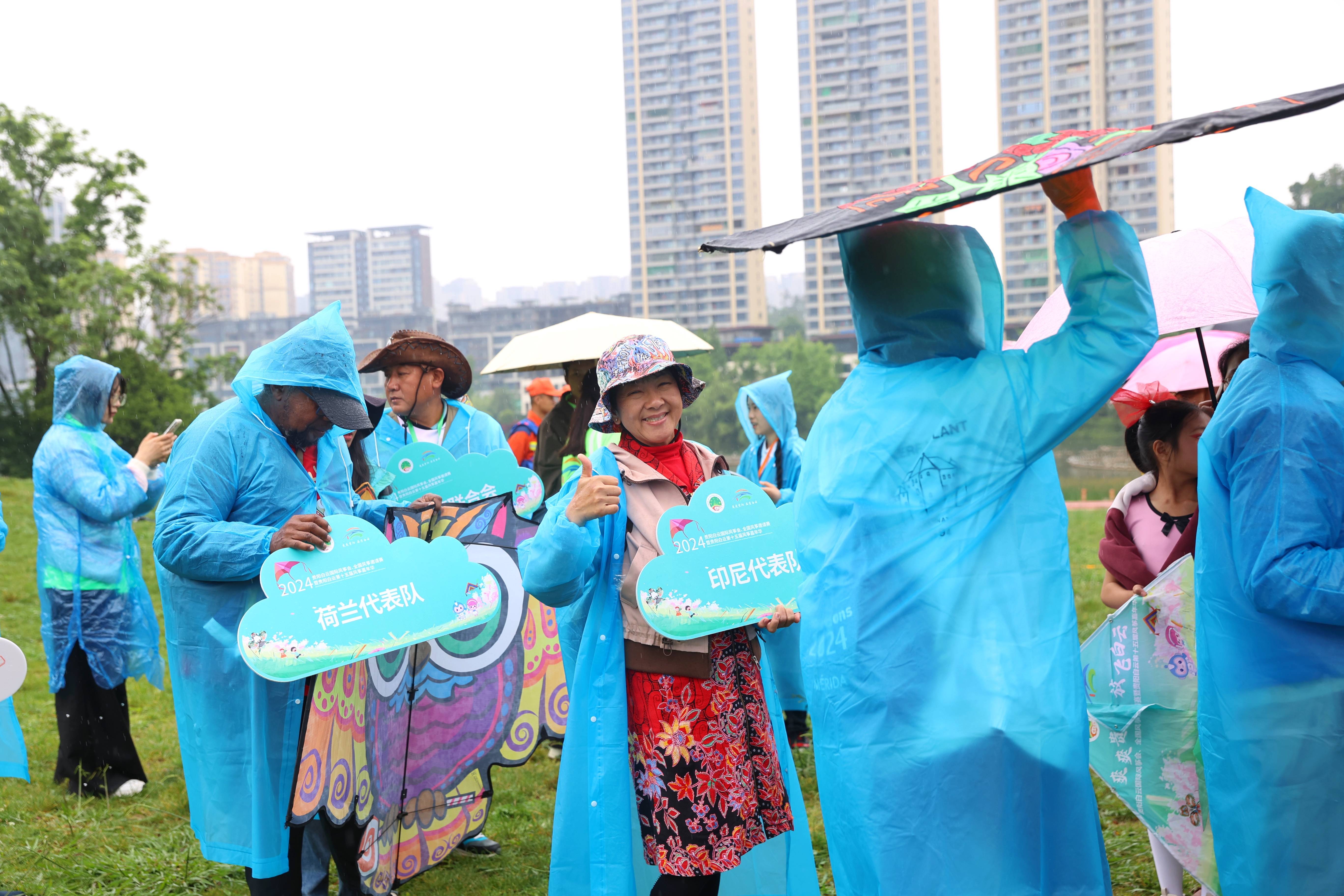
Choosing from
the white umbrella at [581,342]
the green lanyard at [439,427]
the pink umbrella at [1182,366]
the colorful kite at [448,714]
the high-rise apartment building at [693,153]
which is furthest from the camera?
the high-rise apartment building at [693,153]

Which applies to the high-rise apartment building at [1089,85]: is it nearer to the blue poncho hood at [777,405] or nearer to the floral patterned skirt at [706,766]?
the blue poncho hood at [777,405]

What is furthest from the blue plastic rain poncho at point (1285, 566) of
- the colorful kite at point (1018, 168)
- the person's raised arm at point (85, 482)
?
the person's raised arm at point (85, 482)

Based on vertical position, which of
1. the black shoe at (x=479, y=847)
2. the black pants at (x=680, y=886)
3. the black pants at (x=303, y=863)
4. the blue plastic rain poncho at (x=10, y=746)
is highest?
the blue plastic rain poncho at (x=10, y=746)

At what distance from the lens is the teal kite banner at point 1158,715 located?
2.70m

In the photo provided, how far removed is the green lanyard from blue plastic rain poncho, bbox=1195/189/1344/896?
3520 mm

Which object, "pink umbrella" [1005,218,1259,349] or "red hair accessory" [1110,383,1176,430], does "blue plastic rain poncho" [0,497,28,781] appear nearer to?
"pink umbrella" [1005,218,1259,349]


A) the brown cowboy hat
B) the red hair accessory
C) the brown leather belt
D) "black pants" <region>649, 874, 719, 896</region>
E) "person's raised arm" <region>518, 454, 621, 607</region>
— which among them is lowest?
"black pants" <region>649, 874, 719, 896</region>

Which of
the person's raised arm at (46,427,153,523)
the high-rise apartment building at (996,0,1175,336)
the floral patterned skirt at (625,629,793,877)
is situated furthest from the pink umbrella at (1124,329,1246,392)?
the high-rise apartment building at (996,0,1175,336)

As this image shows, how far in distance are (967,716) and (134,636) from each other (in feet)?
15.1

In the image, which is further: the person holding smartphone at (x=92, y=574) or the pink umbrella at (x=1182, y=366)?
the person holding smartphone at (x=92, y=574)

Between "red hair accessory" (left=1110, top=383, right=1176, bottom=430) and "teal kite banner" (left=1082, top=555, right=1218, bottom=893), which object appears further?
"red hair accessory" (left=1110, top=383, right=1176, bottom=430)

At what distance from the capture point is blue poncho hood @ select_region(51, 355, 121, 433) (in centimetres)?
510

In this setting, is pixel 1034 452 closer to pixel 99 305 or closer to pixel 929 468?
pixel 929 468

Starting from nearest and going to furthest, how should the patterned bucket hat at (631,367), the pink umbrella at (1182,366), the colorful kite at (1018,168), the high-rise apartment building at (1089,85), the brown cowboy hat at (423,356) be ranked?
the colorful kite at (1018,168)
the patterned bucket hat at (631,367)
the pink umbrella at (1182,366)
the brown cowboy hat at (423,356)
the high-rise apartment building at (1089,85)
